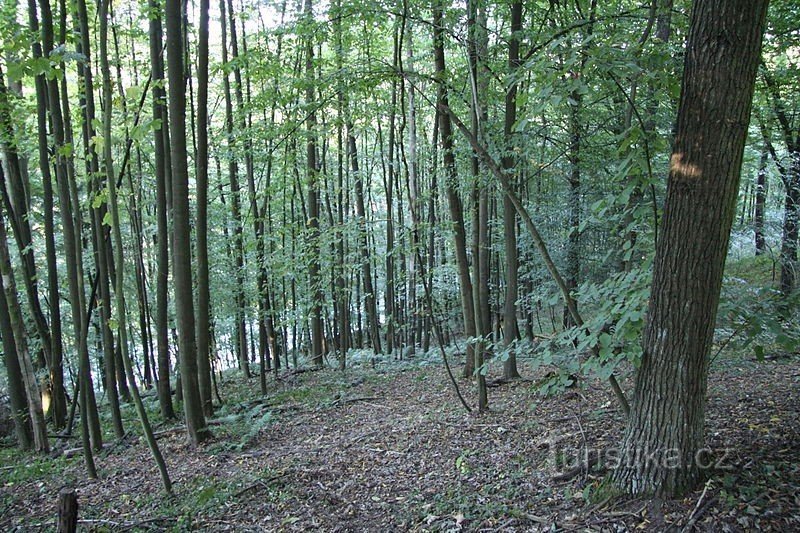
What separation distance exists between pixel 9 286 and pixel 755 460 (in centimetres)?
929

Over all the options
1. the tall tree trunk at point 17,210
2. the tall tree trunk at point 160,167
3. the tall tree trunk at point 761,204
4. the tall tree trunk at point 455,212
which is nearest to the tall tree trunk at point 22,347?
the tall tree trunk at point 17,210

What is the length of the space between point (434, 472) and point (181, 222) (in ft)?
13.7

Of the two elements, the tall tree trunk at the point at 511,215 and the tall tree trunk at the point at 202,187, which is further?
the tall tree trunk at the point at 202,187

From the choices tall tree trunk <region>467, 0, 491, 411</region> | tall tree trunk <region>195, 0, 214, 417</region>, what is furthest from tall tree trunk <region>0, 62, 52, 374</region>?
tall tree trunk <region>467, 0, 491, 411</region>

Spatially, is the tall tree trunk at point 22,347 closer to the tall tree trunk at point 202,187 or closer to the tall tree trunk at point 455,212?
the tall tree trunk at point 202,187

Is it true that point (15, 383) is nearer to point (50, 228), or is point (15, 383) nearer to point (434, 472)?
point (50, 228)

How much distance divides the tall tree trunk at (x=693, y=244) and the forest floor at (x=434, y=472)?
1.04 ft

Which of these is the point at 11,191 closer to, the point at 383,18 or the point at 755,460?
the point at 383,18

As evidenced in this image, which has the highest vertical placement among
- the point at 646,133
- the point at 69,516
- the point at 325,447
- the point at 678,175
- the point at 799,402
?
the point at 646,133

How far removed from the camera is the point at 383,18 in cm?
527

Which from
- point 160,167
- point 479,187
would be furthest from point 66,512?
point 479,187

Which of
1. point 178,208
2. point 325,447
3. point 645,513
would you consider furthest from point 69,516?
point 645,513

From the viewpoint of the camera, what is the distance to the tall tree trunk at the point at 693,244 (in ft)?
8.65

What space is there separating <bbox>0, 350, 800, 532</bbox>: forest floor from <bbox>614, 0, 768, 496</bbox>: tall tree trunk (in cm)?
32
